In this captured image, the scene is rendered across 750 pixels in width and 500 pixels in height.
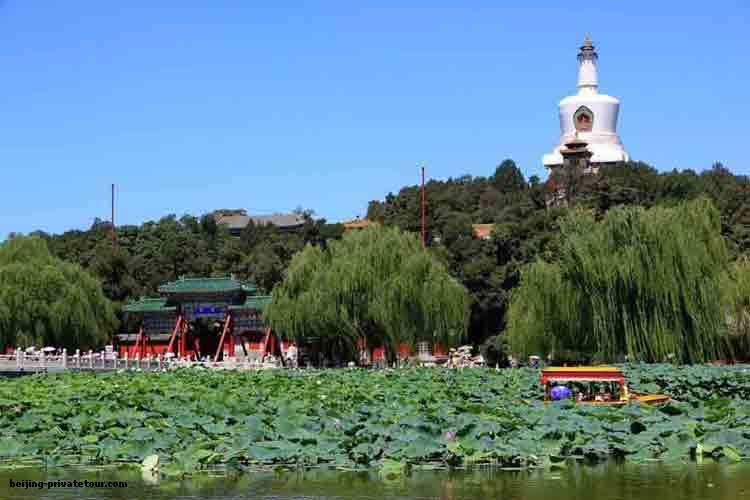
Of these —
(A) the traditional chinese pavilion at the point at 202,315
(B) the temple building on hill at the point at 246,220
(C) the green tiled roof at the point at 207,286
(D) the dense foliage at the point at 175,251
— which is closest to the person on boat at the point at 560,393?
(A) the traditional chinese pavilion at the point at 202,315

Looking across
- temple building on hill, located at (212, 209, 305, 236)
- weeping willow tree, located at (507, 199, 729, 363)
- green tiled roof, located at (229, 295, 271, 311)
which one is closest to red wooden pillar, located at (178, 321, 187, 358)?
green tiled roof, located at (229, 295, 271, 311)

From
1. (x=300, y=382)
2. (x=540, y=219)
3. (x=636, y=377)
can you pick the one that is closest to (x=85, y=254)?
(x=540, y=219)

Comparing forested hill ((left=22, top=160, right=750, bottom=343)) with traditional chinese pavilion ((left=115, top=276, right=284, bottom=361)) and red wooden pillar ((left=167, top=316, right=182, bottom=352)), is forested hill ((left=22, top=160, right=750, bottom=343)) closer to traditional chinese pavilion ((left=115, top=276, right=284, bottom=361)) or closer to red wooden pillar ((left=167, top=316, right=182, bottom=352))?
traditional chinese pavilion ((left=115, top=276, right=284, bottom=361))

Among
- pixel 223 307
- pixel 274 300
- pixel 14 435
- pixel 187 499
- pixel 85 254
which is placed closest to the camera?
pixel 187 499

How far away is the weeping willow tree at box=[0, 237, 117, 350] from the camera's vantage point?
35.2 metres

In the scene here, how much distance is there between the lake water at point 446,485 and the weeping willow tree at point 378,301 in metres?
20.2

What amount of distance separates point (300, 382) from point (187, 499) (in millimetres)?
11786

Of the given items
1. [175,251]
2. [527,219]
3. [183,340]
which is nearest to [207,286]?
[183,340]

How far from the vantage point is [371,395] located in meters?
17.4

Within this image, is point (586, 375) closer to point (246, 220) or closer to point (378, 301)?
point (378, 301)

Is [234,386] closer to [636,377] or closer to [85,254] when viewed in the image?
[636,377]

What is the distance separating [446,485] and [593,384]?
22.5 ft

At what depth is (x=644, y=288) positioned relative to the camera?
1005 inches

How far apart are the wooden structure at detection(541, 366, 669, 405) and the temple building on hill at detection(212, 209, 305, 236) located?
60.4 meters
